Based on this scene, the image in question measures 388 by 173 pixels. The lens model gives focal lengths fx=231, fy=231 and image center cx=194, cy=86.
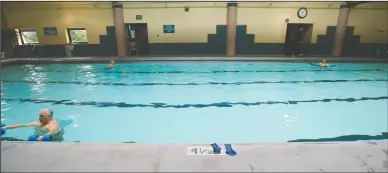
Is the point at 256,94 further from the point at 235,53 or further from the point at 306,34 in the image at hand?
the point at 306,34

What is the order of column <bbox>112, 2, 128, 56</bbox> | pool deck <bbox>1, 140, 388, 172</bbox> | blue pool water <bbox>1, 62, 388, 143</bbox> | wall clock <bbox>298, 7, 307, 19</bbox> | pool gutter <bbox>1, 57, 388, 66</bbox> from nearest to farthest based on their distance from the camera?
pool deck <bbox>1, 140, 388, 172</bbox> < blue pool water <bbox>1, 62, 388, 143</bbox> < pool gutter <bbox>1, 57, 388, 66</bbox> < column <bbox>112, 2, 128, 56</bbox> < wall clock <bbox>298, 7, 307, 19</bbox>

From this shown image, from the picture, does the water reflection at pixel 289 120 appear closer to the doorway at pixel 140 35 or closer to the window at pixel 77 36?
the doorway at pixel 140 35

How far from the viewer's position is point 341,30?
11844 mm

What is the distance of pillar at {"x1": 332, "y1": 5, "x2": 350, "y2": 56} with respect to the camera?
11.5 m

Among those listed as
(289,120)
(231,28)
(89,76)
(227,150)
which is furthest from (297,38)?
(227,150)

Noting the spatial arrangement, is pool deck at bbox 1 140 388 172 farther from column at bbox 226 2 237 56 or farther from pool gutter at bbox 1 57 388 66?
column at bbox 226 2 237 56

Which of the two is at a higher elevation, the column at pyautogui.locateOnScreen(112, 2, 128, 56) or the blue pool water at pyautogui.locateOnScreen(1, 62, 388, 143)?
the column at pyautogui.locateOnScreen(112, 2, 128, 56)

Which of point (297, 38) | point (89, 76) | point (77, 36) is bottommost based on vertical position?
point (89, 76)

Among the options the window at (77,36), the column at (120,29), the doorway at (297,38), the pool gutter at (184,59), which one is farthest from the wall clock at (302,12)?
the window at (77,36)

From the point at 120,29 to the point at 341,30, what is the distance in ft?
37.2

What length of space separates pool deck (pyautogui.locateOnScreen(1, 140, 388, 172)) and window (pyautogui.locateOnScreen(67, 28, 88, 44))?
11.7 m

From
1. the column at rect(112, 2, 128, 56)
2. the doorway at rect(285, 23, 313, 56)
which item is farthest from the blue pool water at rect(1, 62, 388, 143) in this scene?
the doorway at rect(285, 23, 313, 56)

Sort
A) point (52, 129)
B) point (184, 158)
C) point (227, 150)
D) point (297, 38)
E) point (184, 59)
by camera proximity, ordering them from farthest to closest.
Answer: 1. point (297, 38)
2. point (184, 59)
3. point (52, 129)
4. point (227, 150)
5. point (184, 158)

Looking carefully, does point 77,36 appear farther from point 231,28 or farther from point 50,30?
point 231,28
